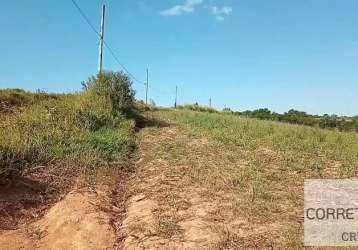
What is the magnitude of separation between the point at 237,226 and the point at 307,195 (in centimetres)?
199

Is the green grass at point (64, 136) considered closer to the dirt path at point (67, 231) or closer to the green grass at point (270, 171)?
the dirt path at point (67, 231)

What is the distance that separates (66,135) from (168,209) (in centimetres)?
573

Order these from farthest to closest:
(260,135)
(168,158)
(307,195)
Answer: (260,135), (168,158), (307,195)

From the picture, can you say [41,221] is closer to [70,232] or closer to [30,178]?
[70,232]

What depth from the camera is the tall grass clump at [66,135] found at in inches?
372

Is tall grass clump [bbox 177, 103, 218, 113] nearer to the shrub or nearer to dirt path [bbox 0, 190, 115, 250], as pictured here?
the shrub

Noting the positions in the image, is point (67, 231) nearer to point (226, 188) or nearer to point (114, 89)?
point (226, 188)

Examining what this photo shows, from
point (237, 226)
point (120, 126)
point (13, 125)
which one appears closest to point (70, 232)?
point (237, 226)

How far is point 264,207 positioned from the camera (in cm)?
654

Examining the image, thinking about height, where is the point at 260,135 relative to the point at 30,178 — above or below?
above

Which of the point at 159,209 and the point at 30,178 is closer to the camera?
the point at 159,209

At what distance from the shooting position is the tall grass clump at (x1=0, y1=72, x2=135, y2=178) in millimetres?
9453

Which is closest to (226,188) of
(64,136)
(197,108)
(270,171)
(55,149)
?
(270,171)

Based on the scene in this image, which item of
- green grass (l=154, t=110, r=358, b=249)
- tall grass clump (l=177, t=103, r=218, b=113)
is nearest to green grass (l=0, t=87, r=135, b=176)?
green grass (l=154, t=110, r=358, b=249)
